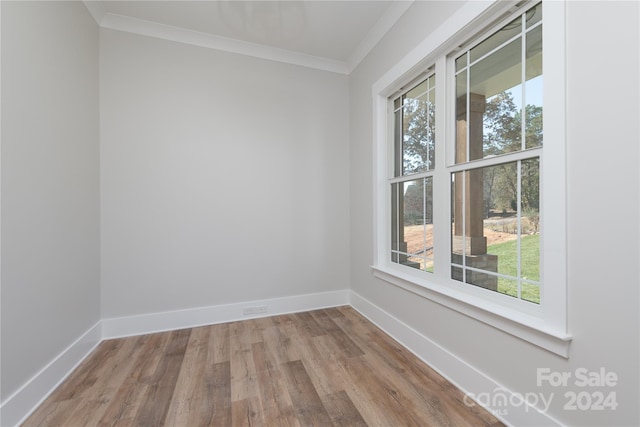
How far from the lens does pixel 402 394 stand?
159 centimetres

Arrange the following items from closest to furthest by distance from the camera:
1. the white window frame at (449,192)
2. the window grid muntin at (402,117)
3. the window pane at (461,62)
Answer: the white window frame at (449,192), the window pane at (461,62), the window grid muntin at (402,117)

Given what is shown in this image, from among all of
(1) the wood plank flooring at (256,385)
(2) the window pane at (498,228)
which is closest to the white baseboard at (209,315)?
(1) the wood plank flooring at (256,385)

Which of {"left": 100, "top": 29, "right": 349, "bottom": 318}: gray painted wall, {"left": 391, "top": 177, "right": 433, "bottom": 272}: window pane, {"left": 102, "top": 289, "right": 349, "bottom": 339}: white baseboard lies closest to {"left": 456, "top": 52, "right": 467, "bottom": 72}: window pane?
{"left": 391, "top": 177, "right": 433, "bottom": 272}: window pane

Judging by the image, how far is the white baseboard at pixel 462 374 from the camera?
1285mm

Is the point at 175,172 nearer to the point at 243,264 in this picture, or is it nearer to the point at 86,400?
the point at 243,264

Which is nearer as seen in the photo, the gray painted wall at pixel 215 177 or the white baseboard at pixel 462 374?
the white baseboard at pixel 462 374

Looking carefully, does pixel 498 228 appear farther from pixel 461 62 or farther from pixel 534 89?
pixel 461 62

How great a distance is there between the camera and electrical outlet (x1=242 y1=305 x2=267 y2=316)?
8.89 feet

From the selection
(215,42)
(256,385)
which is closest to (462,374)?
(256,385)

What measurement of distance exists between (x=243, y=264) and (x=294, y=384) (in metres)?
1.34

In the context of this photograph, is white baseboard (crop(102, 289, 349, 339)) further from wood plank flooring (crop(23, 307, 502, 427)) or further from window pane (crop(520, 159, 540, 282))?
window pane (crop(520, 159, 540, 282))

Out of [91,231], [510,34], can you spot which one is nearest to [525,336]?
[510,34]

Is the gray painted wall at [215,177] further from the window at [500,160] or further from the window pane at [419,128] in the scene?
the window at [500,160]

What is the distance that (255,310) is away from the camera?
2742 millimetres
